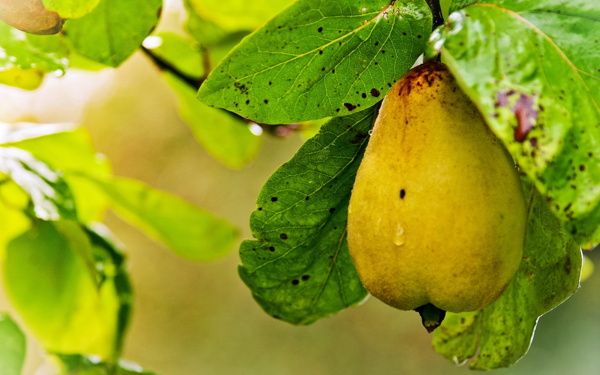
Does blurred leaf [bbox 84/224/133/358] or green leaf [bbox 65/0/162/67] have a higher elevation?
green leaf [bbox 65/0/162/67]

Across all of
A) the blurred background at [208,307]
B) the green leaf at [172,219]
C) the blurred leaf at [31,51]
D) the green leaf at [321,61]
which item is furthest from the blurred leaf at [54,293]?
the blurred background at [208,307]

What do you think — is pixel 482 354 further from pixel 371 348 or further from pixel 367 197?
pixel 371 348

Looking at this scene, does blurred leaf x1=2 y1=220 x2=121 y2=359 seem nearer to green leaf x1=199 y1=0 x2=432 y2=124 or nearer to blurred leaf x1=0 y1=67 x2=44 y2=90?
blurred leaf x1=0 y1=67 x2=44 y2=90

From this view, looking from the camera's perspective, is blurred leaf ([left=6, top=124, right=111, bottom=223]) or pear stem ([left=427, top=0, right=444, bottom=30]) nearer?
pear stem ([left=427, top=0, right=444, bottom=30])

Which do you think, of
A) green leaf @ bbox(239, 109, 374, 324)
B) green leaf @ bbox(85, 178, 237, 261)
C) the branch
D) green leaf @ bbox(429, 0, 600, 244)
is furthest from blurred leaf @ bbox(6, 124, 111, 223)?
green leaf @ bbox(429, 0, 600, 244)

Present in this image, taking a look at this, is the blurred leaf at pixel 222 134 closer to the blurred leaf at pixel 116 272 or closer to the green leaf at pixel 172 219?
the green leaf at pixel 172 219

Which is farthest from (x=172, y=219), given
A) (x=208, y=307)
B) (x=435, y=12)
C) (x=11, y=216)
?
(x=208, y=307)

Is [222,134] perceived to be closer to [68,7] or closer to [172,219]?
[172,219]
